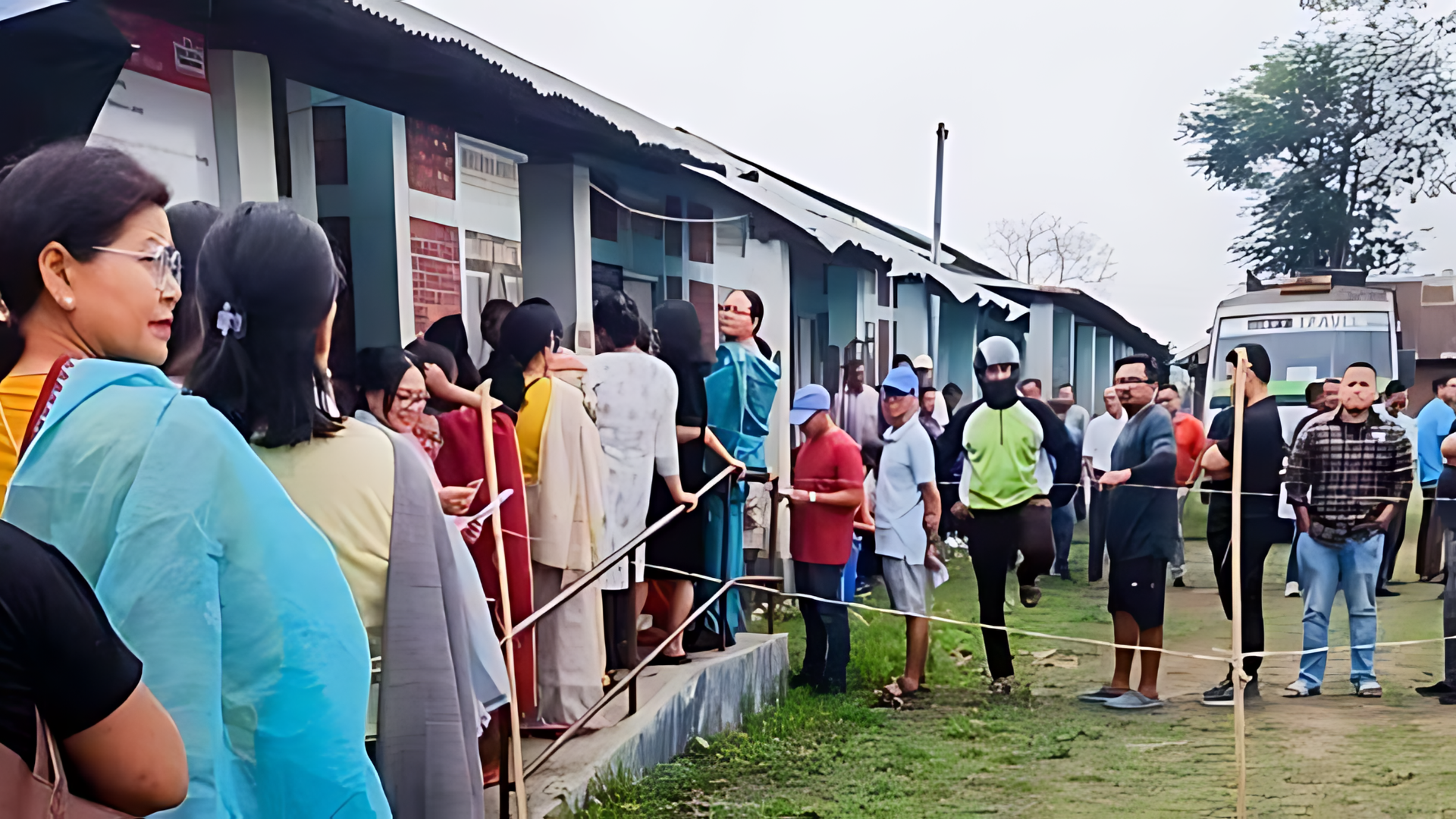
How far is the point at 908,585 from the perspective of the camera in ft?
14.2

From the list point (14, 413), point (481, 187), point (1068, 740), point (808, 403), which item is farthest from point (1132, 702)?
point (14, 413)

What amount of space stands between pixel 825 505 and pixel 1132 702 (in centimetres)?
139

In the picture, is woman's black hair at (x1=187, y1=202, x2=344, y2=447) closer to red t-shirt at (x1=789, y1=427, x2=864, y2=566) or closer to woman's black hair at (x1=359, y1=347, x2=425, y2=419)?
woman's black hair at (x1=359, y1=347, x2=425, y2=419)

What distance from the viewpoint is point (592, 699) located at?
3717mm

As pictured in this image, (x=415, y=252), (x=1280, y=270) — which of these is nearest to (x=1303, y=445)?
(x=1280, y=270)

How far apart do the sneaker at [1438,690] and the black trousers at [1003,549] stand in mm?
1510

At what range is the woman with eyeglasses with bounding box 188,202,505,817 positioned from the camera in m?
2.38

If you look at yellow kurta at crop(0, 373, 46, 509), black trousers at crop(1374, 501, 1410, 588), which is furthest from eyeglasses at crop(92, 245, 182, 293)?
black trousers at crop(1374, 501, 1410, 588)

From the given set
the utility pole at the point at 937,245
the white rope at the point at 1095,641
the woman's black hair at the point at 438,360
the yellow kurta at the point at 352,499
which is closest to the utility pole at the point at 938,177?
the utility pole at the point at 937,245

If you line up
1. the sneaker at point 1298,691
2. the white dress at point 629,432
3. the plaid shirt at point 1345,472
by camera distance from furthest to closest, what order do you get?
the sneaker at point 1298,691 → the plaid shirt at point 1345,472 → the white dress at point 629,432

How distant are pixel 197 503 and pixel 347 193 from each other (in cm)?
96

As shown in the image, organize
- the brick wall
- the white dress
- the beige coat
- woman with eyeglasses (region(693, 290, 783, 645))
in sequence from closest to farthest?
the brick wall → the beige coat → the white dress → woman with eyeglasses (region(693, 290, 783, 645))

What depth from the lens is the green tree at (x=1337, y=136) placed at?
381 centimetres

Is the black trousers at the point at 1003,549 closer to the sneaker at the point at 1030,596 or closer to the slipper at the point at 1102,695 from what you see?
the sneaker at the point at 1030,596
